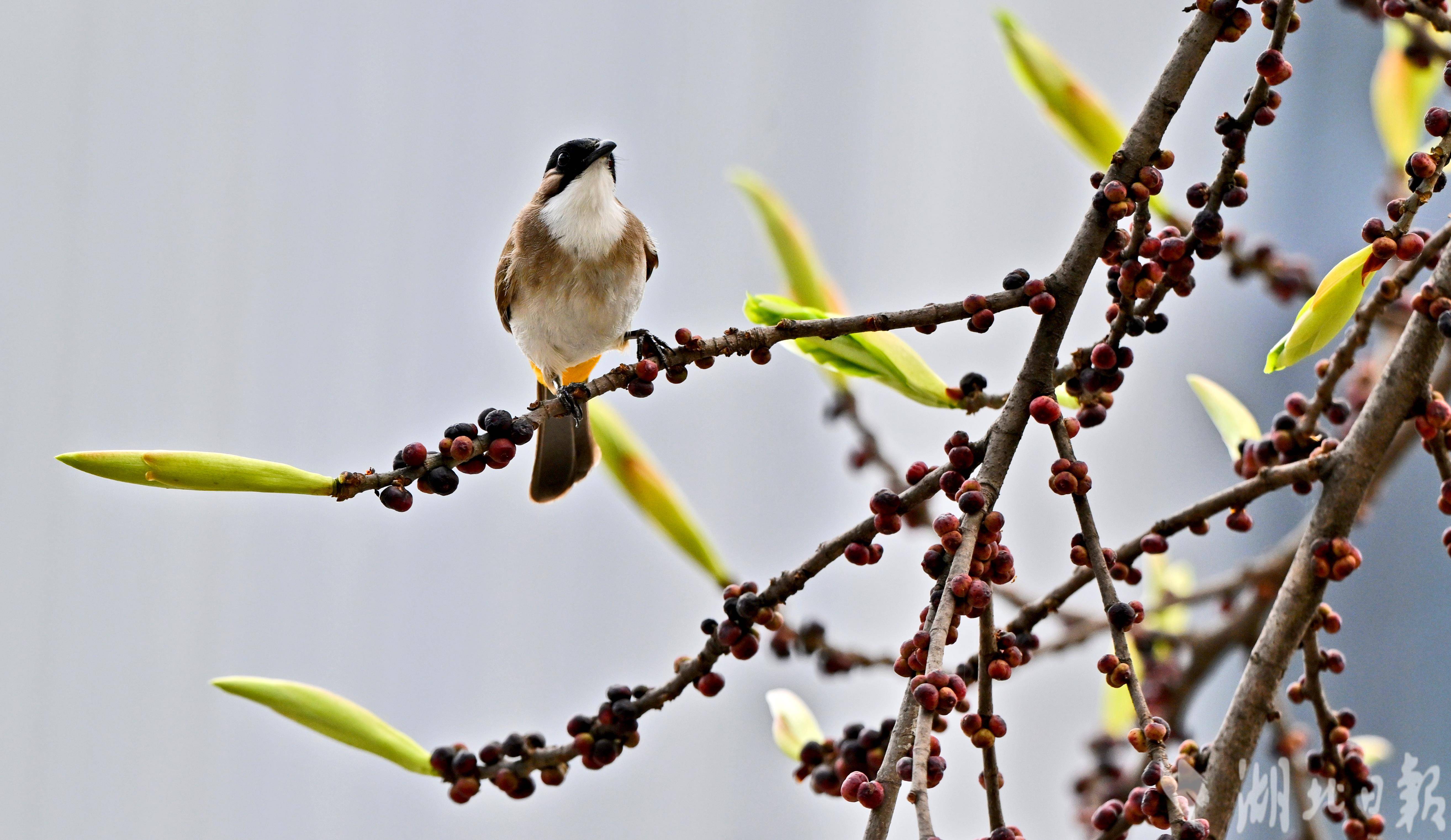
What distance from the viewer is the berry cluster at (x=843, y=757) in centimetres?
52

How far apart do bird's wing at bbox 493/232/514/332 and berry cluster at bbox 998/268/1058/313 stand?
54 cm

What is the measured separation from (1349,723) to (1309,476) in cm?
14

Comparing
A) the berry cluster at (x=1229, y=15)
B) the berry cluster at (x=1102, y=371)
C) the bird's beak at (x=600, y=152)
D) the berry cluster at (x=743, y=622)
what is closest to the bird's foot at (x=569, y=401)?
the berry cluster at (x=743, y=622)

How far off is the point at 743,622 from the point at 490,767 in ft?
0.52

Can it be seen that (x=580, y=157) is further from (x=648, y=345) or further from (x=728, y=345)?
(x=728, y=345)

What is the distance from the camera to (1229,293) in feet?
5.81

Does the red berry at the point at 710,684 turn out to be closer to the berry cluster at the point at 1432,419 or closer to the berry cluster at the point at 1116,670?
the berry cluster at the point at 1116,670

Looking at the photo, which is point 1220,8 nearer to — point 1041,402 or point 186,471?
point 1041,402

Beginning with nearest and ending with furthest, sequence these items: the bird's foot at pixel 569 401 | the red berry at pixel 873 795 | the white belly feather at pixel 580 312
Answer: the red berry at pixel 873 795 < the bird's foot at pixel 569 401 < the white belly feather at pixel 580 312

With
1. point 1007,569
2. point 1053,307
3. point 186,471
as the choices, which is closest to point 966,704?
point 1007,569

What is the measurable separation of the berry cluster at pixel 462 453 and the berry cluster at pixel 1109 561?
0.73ft

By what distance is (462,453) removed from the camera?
16.1 inches

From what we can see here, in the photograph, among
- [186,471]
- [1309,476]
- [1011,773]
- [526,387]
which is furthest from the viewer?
[1011,773]

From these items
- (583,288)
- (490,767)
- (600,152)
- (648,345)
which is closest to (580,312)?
(583,288)
